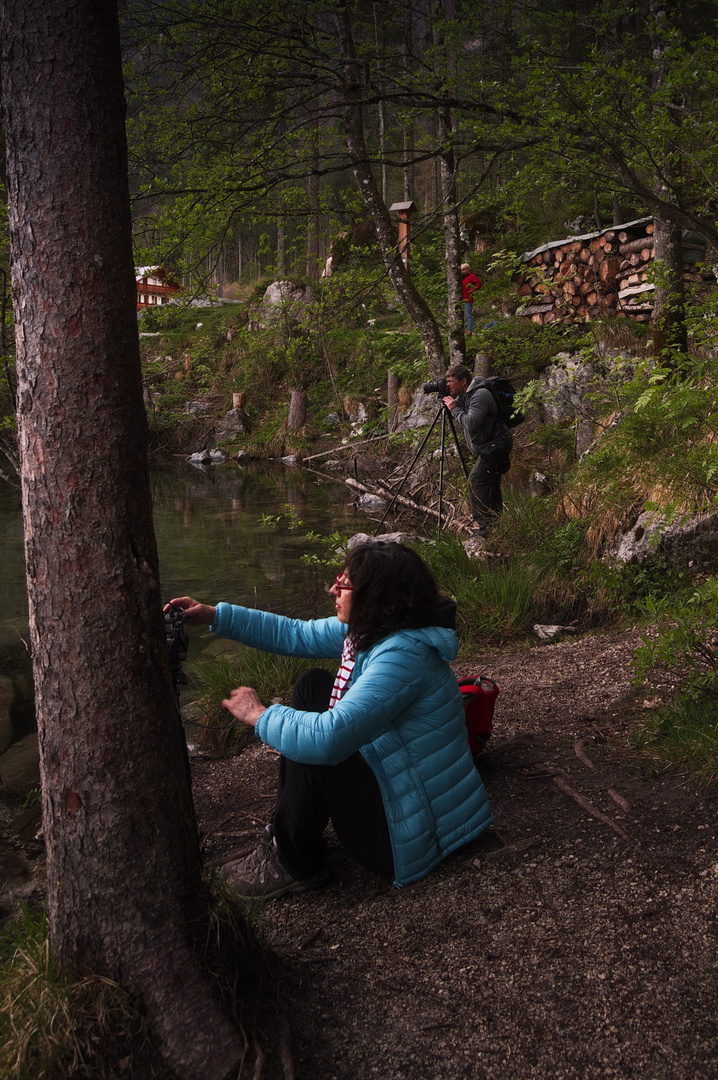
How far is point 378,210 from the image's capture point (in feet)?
22.7

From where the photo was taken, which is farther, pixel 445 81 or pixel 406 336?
pixel 406 336

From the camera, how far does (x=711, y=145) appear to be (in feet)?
13.6

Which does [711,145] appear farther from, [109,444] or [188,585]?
[188,585]

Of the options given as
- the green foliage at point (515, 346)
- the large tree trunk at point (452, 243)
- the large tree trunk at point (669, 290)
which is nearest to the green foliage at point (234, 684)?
the large tree trunk at point (669, 290)

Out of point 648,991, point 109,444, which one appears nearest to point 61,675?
point 109,444

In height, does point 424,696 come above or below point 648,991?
above

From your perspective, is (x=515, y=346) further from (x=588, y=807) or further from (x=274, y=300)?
(x=274, y=300)

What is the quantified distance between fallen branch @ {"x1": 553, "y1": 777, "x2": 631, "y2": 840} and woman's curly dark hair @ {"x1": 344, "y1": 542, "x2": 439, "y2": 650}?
0.95m

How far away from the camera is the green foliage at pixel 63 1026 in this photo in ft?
4.87

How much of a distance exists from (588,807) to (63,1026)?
1.77 meters

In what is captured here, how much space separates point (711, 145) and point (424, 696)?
11.8ft

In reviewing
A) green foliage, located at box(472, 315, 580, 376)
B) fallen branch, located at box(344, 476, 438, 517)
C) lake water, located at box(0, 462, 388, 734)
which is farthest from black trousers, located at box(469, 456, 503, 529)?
green foliage, located at box(472, 315, 580, 376)

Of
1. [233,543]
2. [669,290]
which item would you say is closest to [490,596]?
[669,290]

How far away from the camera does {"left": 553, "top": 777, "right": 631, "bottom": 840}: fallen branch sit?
2490mm
